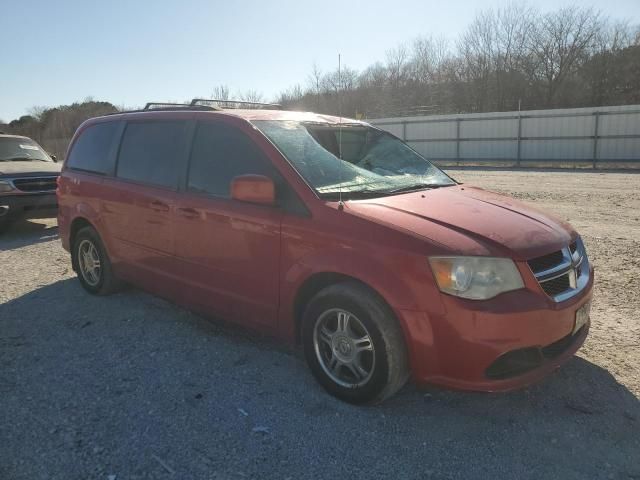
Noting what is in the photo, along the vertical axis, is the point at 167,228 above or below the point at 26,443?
above

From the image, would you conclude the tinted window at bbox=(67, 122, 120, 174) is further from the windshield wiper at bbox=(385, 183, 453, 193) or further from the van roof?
the windshield wiper at bbox=(385, 183, 453, 193)

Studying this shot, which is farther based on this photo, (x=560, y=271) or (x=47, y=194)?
(x=47, y=194)

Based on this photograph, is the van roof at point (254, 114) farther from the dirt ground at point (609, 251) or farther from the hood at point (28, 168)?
the hood at point (28, 168)

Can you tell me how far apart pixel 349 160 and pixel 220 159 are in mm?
972

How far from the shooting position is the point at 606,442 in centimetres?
275

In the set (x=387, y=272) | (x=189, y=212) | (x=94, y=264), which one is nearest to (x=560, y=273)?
(x=387, y=272)

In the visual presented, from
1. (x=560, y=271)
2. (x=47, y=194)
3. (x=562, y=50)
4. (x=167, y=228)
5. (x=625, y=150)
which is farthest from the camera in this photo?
(x=562, y=50)

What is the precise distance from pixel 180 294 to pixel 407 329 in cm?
213

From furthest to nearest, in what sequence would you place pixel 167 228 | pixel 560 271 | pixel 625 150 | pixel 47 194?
pixel 625 150 < pixel 47 194 < pixel 167 228 < pixel 560 271

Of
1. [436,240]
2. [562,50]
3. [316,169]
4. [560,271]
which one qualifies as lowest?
[560,271]

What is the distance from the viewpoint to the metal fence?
21.5m

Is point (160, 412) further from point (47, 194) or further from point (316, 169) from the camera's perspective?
point (47, 194)

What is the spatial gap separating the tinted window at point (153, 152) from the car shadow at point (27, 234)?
4.38 meters

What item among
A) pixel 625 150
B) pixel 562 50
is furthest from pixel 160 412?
pixel 562 50
